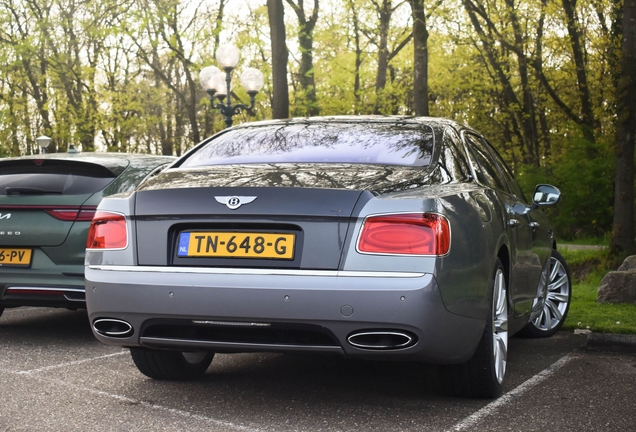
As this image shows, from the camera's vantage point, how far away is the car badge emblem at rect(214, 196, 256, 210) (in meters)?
4.14

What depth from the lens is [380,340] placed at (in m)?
4.04

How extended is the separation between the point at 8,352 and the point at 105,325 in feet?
7.26

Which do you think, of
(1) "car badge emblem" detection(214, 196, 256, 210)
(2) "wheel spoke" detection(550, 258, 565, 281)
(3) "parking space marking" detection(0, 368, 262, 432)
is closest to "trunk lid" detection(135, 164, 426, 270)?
(1) "car badge emblem" detection(214, 196, 256, 210)

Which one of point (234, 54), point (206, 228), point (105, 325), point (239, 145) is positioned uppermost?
point (234, 54)

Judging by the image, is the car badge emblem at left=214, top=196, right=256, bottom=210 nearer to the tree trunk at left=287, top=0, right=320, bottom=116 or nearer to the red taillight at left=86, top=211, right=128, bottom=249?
the red taillight at left=86, top=211, right=128, bottom=249

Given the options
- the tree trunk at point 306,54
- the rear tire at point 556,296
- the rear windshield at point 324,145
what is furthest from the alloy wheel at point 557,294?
the tree trunk at point 306,54

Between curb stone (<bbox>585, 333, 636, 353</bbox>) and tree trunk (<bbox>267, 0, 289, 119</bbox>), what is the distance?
31.2ft

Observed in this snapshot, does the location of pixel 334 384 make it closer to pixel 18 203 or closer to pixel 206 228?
pixel 206 228

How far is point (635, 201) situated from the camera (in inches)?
577

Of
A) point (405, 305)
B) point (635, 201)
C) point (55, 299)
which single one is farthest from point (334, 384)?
point (635, 201)

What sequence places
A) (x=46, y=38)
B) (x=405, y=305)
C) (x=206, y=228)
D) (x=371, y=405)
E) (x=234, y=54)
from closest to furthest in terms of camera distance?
1. (x=405, y=305)
2. (x=206, y=228)
3. (x=371, y=405)
4. (x=234, y=54)
5. (x=46, y=38)

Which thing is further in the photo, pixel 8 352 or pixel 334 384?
pixel 8 352

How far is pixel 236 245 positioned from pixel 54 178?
10.5ft

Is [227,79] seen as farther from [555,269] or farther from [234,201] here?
[234,201]
